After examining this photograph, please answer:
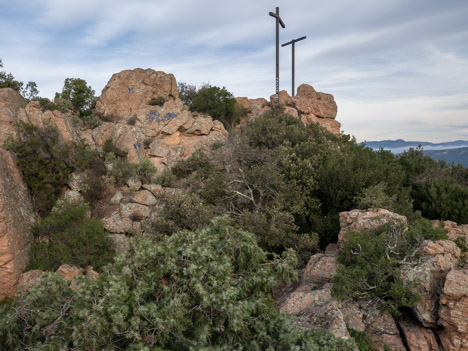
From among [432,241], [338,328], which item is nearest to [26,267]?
[338,328]

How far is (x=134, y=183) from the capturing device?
Answer: 623 inches

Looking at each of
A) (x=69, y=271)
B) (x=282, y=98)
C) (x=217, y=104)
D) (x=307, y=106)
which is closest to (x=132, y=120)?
(x=217, y=104)

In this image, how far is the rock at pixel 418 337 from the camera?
718 centimetres

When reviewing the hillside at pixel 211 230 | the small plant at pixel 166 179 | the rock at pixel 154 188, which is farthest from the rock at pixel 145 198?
the small plant at pixel 166 179

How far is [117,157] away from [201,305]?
13.5m

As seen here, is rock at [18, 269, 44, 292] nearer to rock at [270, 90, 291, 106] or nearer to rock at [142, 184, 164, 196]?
rock at [142, 184, 164, 196]

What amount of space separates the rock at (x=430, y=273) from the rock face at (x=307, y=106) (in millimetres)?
16023

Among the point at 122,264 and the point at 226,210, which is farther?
the point at 226,210

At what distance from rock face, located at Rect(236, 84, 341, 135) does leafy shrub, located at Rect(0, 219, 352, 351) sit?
732 inches

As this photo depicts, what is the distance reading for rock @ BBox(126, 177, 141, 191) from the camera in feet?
51.3

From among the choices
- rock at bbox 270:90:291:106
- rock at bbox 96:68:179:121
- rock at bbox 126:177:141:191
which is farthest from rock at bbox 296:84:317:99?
rock at bbox 126:177:141:191

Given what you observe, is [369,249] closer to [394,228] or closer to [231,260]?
[394,228]

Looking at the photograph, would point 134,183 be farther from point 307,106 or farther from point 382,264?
point 307,106

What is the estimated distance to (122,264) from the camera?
5715mm
